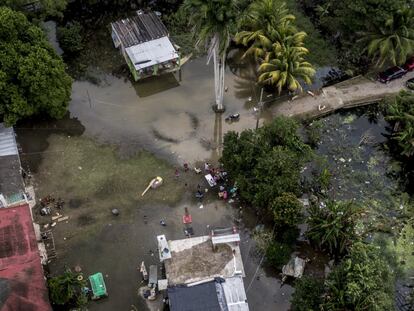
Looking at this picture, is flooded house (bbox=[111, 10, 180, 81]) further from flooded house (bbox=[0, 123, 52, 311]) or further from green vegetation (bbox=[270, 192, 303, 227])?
green vegetation (bbox=[270, 192, 303, 227])

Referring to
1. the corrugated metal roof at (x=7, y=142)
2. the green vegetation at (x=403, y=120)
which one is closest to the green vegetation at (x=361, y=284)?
the green vegetation at (x=403, y=120)

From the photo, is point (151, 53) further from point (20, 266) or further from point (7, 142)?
point (20, 266)

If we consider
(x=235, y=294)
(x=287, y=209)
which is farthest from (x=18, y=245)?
(x=287, y=209)

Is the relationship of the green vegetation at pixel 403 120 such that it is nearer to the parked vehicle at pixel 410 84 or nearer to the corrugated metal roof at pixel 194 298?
the parked vehicle at pixel 410 84

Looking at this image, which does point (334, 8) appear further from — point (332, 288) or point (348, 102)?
point (332, 288)

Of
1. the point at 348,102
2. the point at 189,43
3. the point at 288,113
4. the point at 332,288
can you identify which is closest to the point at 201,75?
the point at 189,43

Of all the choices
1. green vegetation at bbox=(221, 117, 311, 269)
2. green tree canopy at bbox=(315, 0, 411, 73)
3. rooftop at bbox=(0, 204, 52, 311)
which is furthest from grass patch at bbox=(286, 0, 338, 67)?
rooftop at bbox=(0, 204, 52, 311)

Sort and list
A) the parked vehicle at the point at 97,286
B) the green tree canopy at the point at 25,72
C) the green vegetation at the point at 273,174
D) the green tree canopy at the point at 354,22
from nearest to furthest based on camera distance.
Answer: the parked vehicle at the point at 97,286 < the green vegetation at the point at 273,174 < the green tree canopy at the point at 25,72 < the green tree canopy at the point at 354,22
